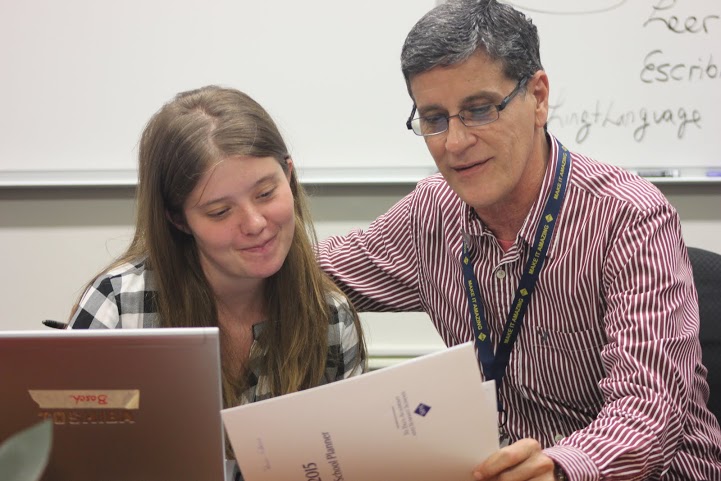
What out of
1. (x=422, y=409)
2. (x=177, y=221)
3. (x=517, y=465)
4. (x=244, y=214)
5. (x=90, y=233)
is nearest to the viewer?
(x=422, y=409)

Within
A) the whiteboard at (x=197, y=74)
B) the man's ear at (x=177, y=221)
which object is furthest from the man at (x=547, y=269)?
the whiteboard at (x=197, y=74)

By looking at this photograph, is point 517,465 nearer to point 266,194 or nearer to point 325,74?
point 266,194

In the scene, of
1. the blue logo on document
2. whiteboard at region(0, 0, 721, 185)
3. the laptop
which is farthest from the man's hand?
whiteboard at region(0, 0, 721, 185)

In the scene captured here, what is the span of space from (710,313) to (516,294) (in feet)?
1.48

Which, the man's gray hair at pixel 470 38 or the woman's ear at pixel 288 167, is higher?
the man's gray hair at pixel 470 38

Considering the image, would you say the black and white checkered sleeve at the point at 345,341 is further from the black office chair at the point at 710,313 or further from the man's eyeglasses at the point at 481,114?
the black office chair at the point at 710,313

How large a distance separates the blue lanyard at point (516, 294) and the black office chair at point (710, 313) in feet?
1.34

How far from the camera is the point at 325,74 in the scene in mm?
2359

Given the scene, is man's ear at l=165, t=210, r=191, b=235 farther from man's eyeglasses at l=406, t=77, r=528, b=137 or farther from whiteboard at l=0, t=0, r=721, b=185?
whiteboard at l=0, t=0, r=721, b=185

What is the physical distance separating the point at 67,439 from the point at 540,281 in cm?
91

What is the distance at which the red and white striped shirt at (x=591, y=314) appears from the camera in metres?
1.23

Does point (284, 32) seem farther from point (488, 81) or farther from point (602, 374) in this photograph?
point (602, 374)

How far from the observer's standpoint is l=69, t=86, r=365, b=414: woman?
1361mm

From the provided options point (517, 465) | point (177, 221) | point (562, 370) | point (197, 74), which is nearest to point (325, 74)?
point (197, 74)
